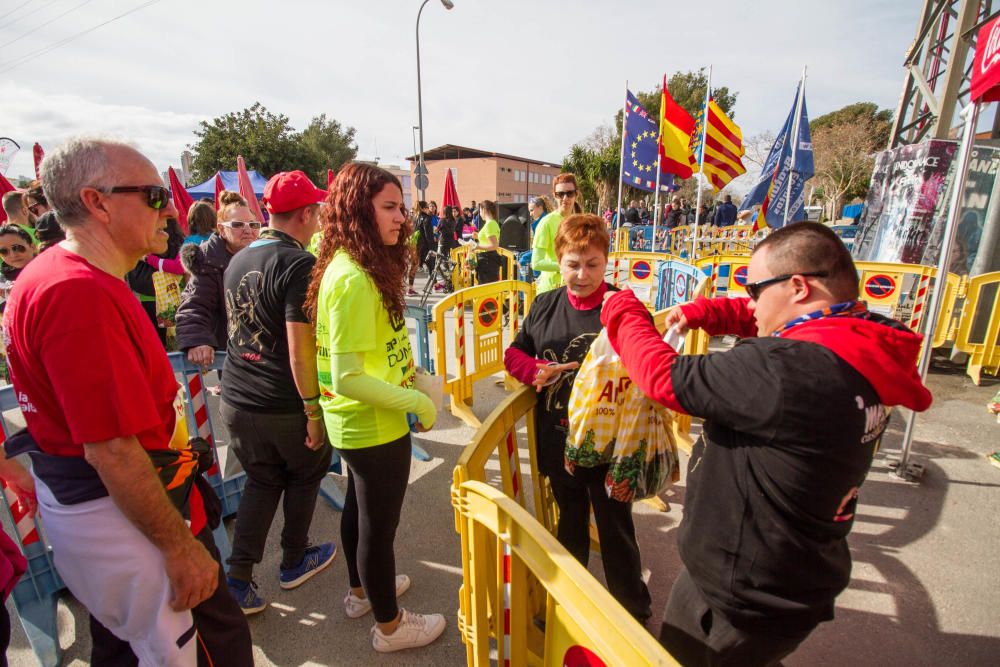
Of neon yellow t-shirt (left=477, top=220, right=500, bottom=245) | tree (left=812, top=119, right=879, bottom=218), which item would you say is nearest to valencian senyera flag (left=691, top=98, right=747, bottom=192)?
neon yellow t-shirt (left=477, top=220, right=500, bottom=245)

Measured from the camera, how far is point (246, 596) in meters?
2.52

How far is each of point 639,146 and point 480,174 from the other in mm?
50463

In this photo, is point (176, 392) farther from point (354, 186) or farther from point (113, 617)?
point (354, 186)

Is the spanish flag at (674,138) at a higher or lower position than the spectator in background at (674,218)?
higher

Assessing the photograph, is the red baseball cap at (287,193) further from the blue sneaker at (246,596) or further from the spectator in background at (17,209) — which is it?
the spectator in background at (17,209)

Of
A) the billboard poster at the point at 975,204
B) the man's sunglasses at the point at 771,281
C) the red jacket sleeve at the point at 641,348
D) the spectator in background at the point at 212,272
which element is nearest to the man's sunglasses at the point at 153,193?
the red jacket sleeve at the point at 641,348

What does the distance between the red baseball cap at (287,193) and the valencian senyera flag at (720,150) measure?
8982 millimetres

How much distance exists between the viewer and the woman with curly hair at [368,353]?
1776mm

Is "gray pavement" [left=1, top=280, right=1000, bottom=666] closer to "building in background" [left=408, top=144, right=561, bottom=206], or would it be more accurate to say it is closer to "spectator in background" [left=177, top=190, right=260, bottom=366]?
"spectator in background" [left=177, top=190, right=260, bottom=366]

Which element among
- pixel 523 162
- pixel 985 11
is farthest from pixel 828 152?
pixel 523 162

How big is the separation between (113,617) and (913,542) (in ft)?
13.9

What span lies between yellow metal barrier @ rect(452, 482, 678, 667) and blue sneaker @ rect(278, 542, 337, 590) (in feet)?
5.05

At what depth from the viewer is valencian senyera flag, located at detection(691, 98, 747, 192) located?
9.38m

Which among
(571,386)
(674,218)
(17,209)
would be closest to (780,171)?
(571,386)
